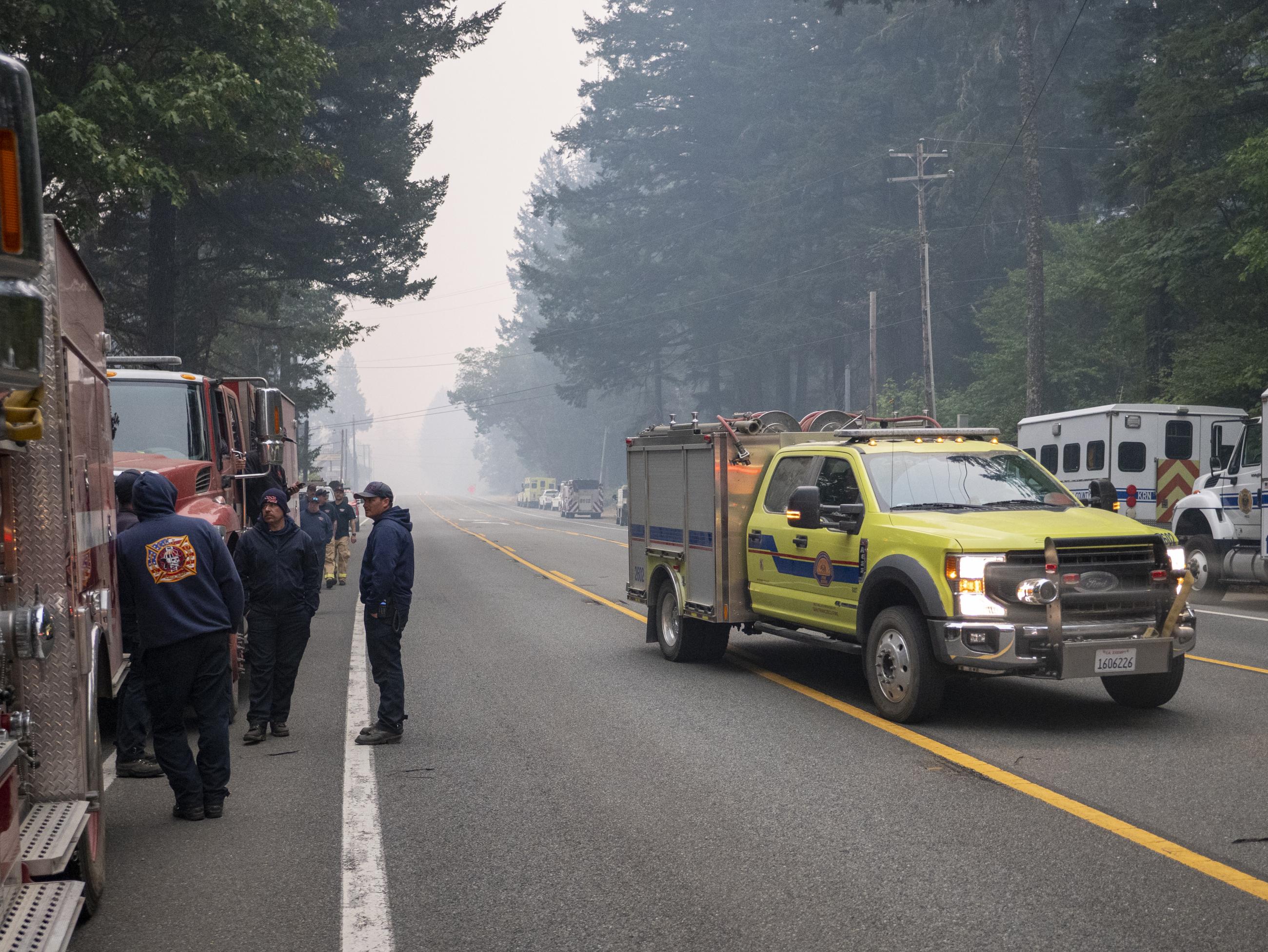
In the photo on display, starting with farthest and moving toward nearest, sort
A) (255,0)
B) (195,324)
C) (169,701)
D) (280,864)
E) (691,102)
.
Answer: (691,102)
(195,324)
(255,0)
(169,701)
(280,864)

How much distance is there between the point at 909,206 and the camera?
192 ft

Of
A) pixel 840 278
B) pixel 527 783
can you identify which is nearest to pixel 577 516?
pixel 840 278

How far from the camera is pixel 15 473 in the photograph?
15.7 feet

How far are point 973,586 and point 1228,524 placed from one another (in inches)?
430

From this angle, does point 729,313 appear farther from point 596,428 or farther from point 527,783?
point 527,783

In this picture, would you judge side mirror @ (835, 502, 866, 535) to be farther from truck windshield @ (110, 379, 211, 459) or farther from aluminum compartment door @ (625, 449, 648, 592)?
truck windshield @ (110, 379, 211, 459)

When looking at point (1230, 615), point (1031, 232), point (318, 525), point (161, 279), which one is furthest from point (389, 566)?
point (1031, 232)

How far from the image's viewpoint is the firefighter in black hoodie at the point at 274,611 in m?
8.93

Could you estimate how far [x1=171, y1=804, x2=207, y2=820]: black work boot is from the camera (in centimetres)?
678

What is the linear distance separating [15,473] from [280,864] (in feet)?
7.30

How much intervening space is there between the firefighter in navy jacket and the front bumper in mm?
4373

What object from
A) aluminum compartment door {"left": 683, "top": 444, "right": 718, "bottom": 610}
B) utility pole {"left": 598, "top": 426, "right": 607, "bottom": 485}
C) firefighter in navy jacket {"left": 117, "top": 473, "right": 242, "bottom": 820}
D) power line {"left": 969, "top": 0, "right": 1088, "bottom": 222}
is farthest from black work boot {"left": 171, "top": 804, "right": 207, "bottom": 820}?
utility pole {"left": 598, "top": 426, "right": 607, "bottom": 485}

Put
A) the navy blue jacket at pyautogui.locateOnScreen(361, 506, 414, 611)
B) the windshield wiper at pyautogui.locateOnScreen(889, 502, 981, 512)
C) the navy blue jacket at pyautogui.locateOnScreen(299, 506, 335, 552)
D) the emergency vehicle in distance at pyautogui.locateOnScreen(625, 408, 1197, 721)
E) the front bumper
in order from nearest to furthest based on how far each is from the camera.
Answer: the front bumper, the emergency vehicle in distance at pyautogui.locateOnScreen(625, 408, 1197, 721), the navy blue jacket at pyautogui.locateOnScreen(361, 506, 414, 611), the windshield wiper at pyautogui.locateOnScreen(889, 502, 981, 512), the navy blue jacket at pyautogui.locateOnScreen(299, 506, 335, 552)

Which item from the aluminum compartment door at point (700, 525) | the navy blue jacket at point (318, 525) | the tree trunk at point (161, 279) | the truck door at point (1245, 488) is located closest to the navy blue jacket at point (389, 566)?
the aluminum compartment door at point (700, 525)
